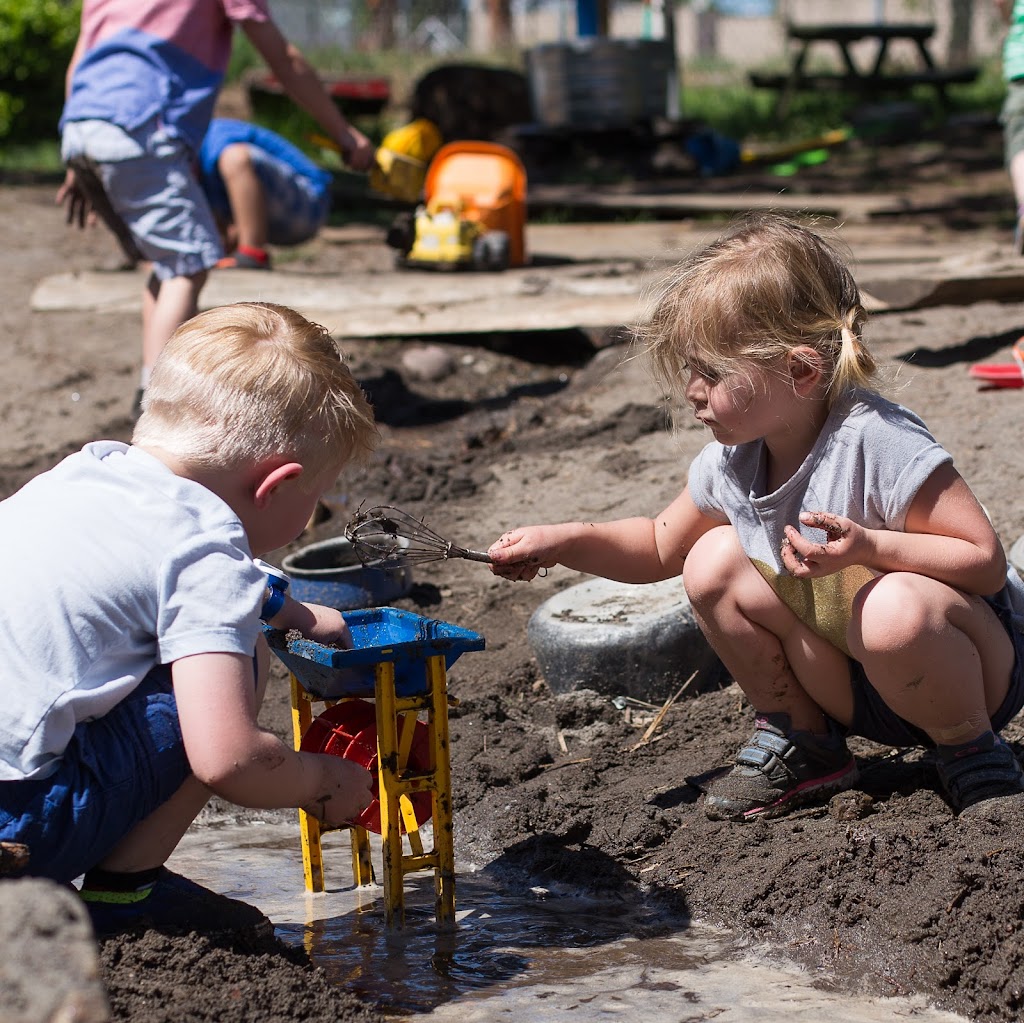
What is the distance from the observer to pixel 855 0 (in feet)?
105

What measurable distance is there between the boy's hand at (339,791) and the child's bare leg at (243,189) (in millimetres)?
4271

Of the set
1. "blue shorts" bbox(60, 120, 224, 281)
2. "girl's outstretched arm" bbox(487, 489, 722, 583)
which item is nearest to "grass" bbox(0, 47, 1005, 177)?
"blue shorts" bbox(60, 120, 224, 281)

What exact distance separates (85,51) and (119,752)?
12.4ft

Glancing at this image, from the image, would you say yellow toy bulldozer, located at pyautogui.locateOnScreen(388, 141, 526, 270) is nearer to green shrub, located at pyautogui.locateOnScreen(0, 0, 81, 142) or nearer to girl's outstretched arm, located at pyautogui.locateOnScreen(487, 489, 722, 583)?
girl's outstretched arm, located at pyautogui.locateOnScreen(487, 489, 722, 583)

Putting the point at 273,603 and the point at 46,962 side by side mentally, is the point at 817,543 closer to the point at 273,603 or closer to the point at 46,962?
the point at 273,603

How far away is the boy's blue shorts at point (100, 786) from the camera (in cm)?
196

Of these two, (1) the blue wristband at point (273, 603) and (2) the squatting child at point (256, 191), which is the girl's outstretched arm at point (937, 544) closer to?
(1) the blue wristband at point (273, 603)

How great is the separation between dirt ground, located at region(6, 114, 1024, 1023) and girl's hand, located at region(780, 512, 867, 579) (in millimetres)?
535

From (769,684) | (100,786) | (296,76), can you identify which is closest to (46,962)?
(100,786)

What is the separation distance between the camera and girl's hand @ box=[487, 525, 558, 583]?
260 cm

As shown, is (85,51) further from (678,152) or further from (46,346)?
(678,152)

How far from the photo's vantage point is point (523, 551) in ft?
8.54

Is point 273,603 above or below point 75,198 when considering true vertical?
below

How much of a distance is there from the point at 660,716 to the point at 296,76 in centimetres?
322
